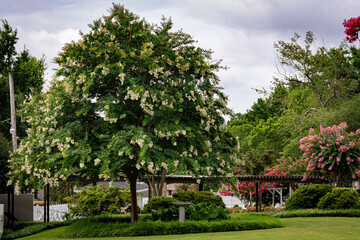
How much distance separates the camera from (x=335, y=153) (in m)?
20.9

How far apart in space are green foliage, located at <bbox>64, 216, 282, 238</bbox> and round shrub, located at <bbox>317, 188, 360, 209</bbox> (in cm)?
655

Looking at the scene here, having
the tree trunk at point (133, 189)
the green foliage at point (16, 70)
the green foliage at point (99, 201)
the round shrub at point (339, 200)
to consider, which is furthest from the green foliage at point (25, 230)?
the round shrub at point (339, 200)

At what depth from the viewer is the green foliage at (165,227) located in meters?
12.2

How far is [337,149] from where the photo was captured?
21.0 m

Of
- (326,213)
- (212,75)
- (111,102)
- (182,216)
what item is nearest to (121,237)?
(182,216)

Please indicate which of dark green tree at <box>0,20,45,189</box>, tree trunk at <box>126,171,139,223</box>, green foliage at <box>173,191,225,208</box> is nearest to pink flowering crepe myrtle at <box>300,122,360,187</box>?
green foliage at <box>173,191,225,208</box>

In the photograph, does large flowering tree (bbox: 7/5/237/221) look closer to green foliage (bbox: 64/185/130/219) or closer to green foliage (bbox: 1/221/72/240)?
green foliage (bbox: 1/221/72/240)

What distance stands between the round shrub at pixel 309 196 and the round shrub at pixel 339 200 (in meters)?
0.73

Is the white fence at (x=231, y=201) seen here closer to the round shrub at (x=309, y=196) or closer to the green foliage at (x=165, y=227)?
the round shrub at (x=309, y=196)

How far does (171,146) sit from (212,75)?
263 cm

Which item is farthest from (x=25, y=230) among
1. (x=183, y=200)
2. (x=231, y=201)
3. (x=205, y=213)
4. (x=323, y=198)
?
(x=231, y=201)

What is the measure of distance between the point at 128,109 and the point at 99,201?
27.1 feet

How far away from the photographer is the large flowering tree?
11445 millimetres

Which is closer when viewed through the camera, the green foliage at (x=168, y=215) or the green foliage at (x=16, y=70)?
the green foliage at (x=168, y=215)
